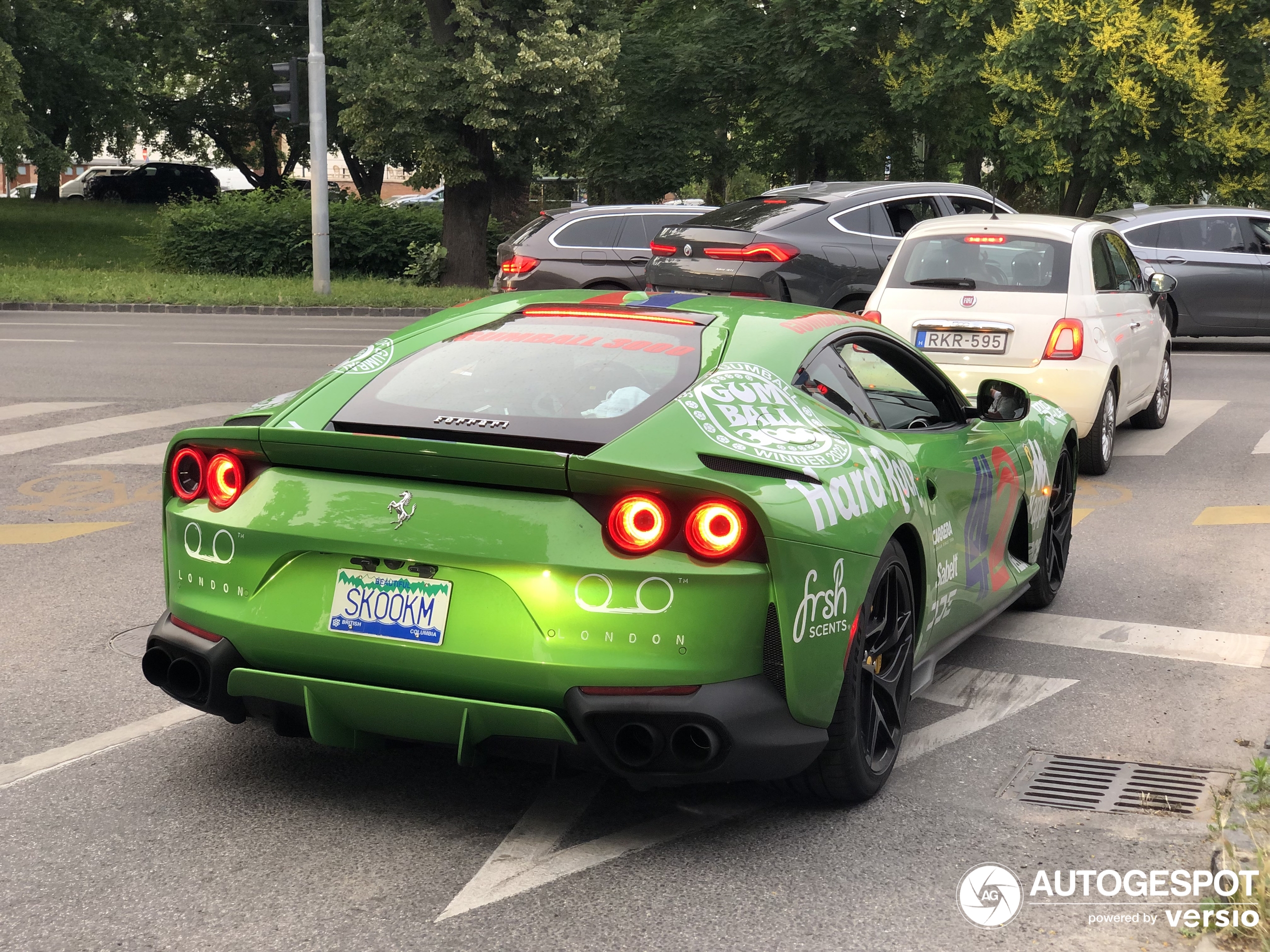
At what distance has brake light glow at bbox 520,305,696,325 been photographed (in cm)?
476

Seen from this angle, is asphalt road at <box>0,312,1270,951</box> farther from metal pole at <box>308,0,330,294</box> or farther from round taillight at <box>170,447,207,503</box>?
metal pole at <box>308,0,330,294</box>

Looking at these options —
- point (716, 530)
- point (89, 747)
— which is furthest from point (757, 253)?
point (716, 530)

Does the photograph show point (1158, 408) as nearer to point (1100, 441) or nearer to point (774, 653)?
point (1100, 441)

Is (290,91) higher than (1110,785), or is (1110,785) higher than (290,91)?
(290,91)

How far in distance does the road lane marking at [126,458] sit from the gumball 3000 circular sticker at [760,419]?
20.9 feet

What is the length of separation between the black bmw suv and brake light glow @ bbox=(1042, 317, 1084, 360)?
3845 mm

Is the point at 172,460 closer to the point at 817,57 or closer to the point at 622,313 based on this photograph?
the point at 622,313

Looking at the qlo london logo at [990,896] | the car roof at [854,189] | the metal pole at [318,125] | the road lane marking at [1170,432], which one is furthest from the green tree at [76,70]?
the qlo london logo at [990,896]

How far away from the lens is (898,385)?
5691 mm

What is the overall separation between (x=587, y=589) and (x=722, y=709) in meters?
0.44

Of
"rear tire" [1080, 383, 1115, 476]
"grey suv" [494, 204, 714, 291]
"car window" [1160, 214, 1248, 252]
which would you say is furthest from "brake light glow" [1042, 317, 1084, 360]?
"car window" [1160, 214, 1248, 252]

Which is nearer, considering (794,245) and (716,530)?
(716,530)

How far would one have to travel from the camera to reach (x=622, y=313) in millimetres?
4824

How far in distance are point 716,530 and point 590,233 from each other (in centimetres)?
1533
